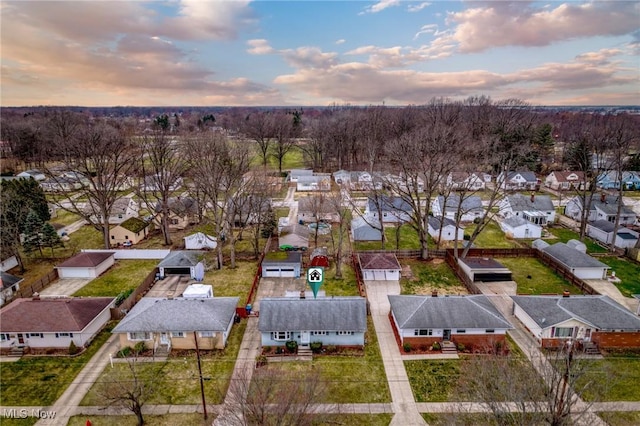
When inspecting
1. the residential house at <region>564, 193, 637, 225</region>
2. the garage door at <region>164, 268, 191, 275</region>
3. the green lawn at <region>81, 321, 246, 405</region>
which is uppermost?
the residential house at <region>564, 193, 637, 225</region>

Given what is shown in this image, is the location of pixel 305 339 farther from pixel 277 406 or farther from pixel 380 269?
pixel 380 269

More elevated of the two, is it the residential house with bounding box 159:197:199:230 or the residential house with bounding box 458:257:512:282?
the residential house with bounding box 159:197:199:230

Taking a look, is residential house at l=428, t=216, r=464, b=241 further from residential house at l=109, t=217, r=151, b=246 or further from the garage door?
residential house at l=109, t=217, r=151, b=246

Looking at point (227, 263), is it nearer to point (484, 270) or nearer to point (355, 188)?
point (484, 270)

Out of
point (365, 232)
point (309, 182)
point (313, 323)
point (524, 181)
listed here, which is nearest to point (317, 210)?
point (365, 232)

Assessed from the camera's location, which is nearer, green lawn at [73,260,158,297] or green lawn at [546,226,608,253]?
green lawn at [73,260,158,297]

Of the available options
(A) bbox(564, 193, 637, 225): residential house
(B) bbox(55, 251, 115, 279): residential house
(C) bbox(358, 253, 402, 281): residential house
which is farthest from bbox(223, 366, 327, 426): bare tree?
(A) bbox(564, 193, 637, 225): residential house
